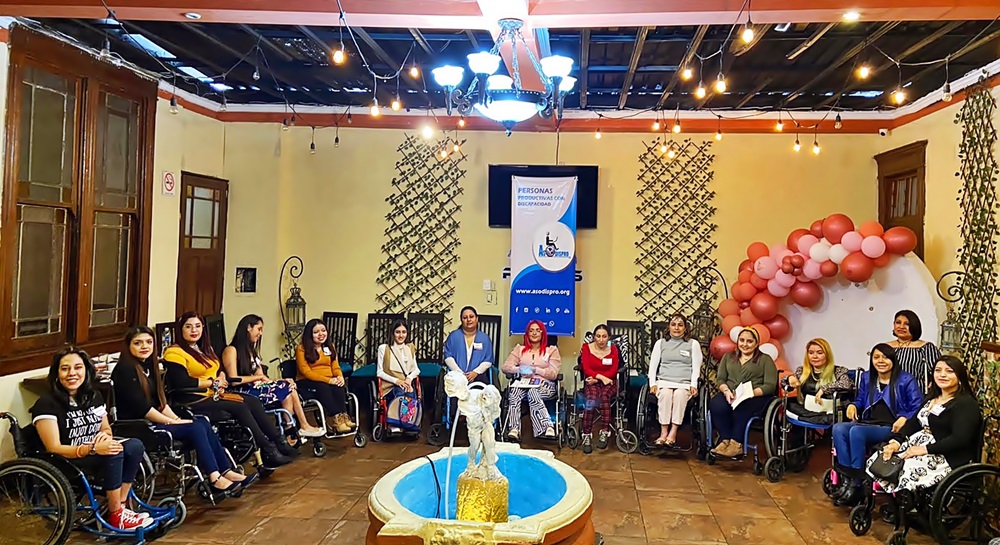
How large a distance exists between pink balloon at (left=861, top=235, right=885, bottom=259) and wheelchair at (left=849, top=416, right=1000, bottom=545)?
1.58 meters

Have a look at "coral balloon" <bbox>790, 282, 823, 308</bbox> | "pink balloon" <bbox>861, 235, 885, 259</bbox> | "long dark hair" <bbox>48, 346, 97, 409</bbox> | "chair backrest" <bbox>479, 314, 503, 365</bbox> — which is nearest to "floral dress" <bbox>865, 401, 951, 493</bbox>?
"pink balloon" <bbox>861, 235, 885, 259</bbox>

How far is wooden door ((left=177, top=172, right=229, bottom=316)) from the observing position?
5922mm

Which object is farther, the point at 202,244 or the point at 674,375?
the point at 202,244

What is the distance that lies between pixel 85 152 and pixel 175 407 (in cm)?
194

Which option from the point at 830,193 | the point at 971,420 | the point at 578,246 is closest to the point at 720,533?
the point at 971,420

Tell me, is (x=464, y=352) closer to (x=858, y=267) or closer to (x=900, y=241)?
(x=858, y=267)

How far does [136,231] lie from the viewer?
17.1 feet

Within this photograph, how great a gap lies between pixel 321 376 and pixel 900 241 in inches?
175

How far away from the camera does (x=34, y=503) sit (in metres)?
3.34

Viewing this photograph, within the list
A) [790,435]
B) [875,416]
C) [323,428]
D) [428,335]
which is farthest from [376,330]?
[875,416]

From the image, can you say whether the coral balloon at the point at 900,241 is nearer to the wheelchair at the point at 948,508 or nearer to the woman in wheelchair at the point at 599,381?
the wheelchair at the point at 948,508

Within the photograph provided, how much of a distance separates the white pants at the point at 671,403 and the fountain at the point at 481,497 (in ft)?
6.79

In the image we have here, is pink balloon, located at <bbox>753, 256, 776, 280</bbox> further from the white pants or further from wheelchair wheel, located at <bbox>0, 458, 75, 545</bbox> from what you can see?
wheelchair wheel, located at <bbox>0, 458, 75, 545</bbox>

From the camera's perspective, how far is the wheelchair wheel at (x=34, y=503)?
10.2 ft
